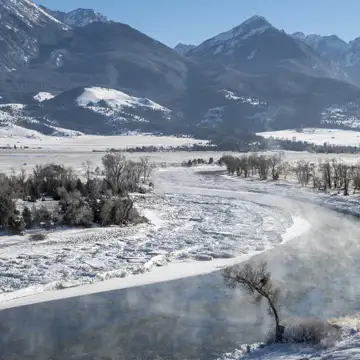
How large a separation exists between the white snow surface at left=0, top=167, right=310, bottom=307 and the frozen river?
0.27ft

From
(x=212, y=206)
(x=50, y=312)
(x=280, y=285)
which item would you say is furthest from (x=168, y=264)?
(x=212, y=206)

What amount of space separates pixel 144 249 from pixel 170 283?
8747 mm

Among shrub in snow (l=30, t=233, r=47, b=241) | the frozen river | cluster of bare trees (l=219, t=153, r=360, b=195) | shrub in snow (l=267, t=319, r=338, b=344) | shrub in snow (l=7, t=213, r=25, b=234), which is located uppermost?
Result: cluster of bare trees (l=219, t=153, r=360, b=195)

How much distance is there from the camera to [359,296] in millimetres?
28797

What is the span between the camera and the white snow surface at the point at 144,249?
32406 mm

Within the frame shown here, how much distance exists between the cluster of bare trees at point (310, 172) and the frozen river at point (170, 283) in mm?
28843

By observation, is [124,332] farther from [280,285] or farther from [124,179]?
[124,179]

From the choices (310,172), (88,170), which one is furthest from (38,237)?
(310,172)

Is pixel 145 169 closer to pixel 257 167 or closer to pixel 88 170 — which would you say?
pixel 88 170

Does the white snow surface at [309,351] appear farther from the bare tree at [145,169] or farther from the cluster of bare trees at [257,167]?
the cluster of bare trees at [257,167]

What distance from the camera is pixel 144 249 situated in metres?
41.0

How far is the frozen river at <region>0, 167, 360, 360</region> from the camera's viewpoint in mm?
22766

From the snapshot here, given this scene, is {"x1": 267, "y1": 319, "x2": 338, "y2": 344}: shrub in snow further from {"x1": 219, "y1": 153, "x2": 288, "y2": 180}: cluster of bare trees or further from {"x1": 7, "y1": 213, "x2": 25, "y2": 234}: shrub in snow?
{"x1": 219, "y1": 153, "x2": 288, "y2": 180}: cluster of bare trees

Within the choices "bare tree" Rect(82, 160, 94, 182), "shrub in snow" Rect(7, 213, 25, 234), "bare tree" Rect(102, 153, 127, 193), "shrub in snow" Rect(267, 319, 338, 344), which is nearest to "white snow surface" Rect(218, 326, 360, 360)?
"shrub in snow" Rect(267, 319, 338, 344)
